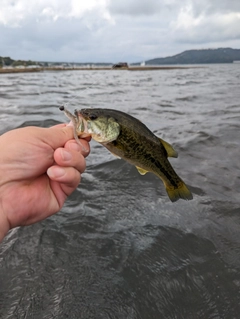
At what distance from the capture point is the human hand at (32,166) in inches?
96.2

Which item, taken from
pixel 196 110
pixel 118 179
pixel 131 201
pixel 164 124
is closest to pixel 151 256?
pixel 131 201

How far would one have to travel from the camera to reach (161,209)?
16.8ft

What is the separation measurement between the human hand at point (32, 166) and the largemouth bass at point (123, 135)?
17 cm

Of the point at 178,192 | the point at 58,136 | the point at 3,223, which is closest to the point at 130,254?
the point at 178,192

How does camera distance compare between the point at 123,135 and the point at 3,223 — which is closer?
the point at 123,135

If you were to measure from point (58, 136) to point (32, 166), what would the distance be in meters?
0.36

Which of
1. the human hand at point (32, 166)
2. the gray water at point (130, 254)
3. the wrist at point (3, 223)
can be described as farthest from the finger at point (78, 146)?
the gray water at point (130, 254)

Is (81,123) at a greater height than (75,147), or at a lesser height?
greater

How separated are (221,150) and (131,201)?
390 centimetres

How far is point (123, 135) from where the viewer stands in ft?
8.11

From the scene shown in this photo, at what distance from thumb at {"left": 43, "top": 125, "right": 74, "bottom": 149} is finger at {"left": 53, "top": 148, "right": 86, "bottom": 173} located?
109 mm

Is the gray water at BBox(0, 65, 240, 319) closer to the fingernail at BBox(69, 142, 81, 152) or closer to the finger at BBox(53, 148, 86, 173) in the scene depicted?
the finger at BBox(53, 148, 86, 173)

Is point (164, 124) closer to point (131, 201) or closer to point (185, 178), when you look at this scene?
point (185, 178)

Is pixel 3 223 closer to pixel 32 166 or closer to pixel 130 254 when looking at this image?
pixel 32 166
